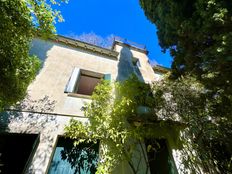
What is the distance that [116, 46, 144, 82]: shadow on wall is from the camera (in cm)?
828

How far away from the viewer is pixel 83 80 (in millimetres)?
7840

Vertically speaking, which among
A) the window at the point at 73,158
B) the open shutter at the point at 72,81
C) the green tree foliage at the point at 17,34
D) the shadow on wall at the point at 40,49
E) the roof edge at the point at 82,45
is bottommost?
the window at the point at 73,158

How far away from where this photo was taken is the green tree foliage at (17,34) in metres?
3.04

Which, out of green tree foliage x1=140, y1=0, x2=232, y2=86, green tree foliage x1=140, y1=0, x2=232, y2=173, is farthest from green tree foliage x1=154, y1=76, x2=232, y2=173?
green tree foliage x1=140, y1=0, x2=232, y2=86

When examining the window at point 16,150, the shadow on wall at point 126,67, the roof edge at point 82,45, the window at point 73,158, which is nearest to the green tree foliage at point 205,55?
the shadow on wall at point 126,67

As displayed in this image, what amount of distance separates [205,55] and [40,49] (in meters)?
7.55

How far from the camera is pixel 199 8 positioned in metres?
3.99

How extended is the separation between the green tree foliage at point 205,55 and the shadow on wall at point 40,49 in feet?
18.1

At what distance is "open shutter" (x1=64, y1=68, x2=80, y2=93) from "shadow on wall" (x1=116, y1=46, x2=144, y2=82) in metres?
2.23

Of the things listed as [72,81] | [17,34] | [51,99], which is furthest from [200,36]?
[51,99]

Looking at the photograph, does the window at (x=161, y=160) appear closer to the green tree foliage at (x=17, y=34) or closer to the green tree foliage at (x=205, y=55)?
the green tree foliage at (x=205, y=55)

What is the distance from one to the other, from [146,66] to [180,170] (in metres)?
6.86

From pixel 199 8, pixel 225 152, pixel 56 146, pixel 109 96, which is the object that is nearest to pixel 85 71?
pixel 109 96

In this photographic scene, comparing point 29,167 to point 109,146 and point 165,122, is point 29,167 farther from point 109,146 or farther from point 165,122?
point 165,122
